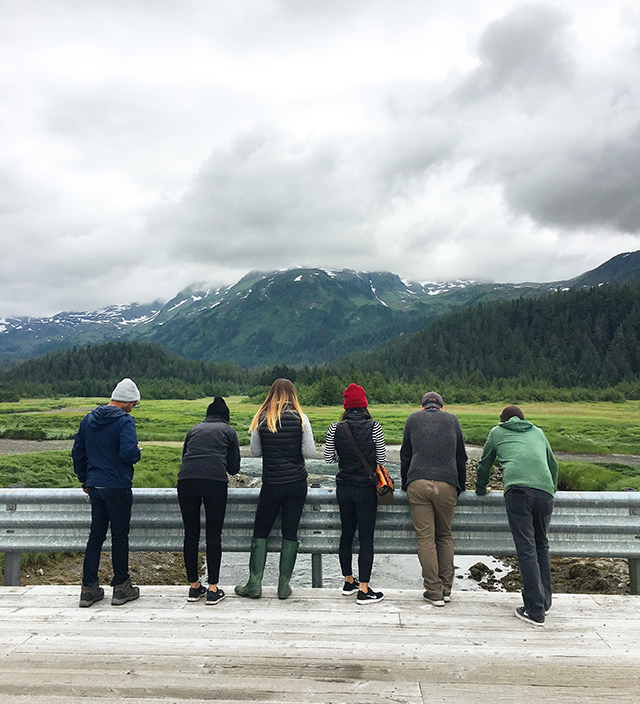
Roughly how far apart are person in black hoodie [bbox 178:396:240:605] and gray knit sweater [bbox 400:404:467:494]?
2176 millimetres

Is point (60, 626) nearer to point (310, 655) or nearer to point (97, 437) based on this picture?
point (97, 437)

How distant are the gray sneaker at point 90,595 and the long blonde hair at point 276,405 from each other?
8.59 ft

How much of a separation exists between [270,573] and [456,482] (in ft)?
25.0

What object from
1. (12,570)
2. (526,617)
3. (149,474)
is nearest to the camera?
(526,617)

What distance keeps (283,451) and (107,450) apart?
2.13 m

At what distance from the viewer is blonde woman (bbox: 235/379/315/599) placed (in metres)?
6.25

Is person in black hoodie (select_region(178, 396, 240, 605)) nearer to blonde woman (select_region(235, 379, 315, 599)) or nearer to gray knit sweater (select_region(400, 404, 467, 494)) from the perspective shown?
blonde woman (select_region(235, 379, 315, 599))

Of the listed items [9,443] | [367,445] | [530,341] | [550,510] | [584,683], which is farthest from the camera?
[530,341]

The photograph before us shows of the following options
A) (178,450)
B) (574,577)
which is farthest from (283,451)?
(178,450)

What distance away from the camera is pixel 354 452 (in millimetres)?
6414

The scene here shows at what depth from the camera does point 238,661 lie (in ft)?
15.5

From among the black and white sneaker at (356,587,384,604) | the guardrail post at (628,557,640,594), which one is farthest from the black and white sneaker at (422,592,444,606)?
the guardrail post at (628,557,640,594)

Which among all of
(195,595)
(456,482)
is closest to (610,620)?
(456,482)

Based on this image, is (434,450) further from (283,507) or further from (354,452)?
(283,507)
